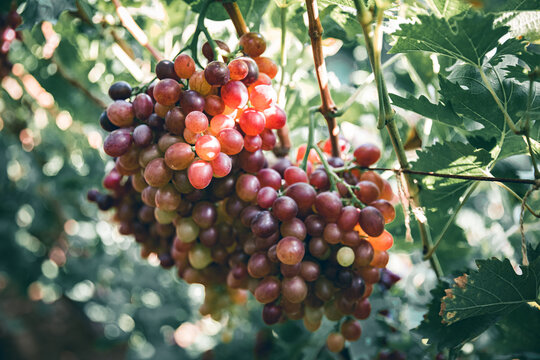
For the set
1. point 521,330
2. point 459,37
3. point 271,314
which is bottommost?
point 521,330

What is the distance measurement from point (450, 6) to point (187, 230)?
0.51 metres

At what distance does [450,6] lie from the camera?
0.57 metres

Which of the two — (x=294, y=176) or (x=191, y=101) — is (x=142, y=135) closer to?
(x=191, y=101)

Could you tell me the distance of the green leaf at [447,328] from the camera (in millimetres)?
580

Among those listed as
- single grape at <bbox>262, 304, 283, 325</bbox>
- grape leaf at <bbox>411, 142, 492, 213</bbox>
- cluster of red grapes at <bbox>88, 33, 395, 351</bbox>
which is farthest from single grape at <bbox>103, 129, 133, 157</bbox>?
grape leaf at <bbox>411, 142, 492, 213</bbox>

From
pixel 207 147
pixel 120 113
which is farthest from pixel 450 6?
pixel 120 113

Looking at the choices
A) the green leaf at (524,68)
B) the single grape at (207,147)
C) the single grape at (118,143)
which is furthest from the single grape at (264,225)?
the green leaf at (524,68)

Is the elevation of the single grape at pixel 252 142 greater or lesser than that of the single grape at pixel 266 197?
greater

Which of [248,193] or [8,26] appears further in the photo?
[8,26]

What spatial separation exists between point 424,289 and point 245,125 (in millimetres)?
817

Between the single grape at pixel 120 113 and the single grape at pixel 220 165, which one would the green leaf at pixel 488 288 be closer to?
the single grape at pixel 220 165

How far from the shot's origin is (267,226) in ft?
1.78

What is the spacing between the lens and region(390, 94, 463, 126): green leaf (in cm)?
58

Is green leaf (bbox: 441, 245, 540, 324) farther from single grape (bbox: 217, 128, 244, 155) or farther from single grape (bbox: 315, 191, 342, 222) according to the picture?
single grape (bbox: 217, 128, 244, 155)
